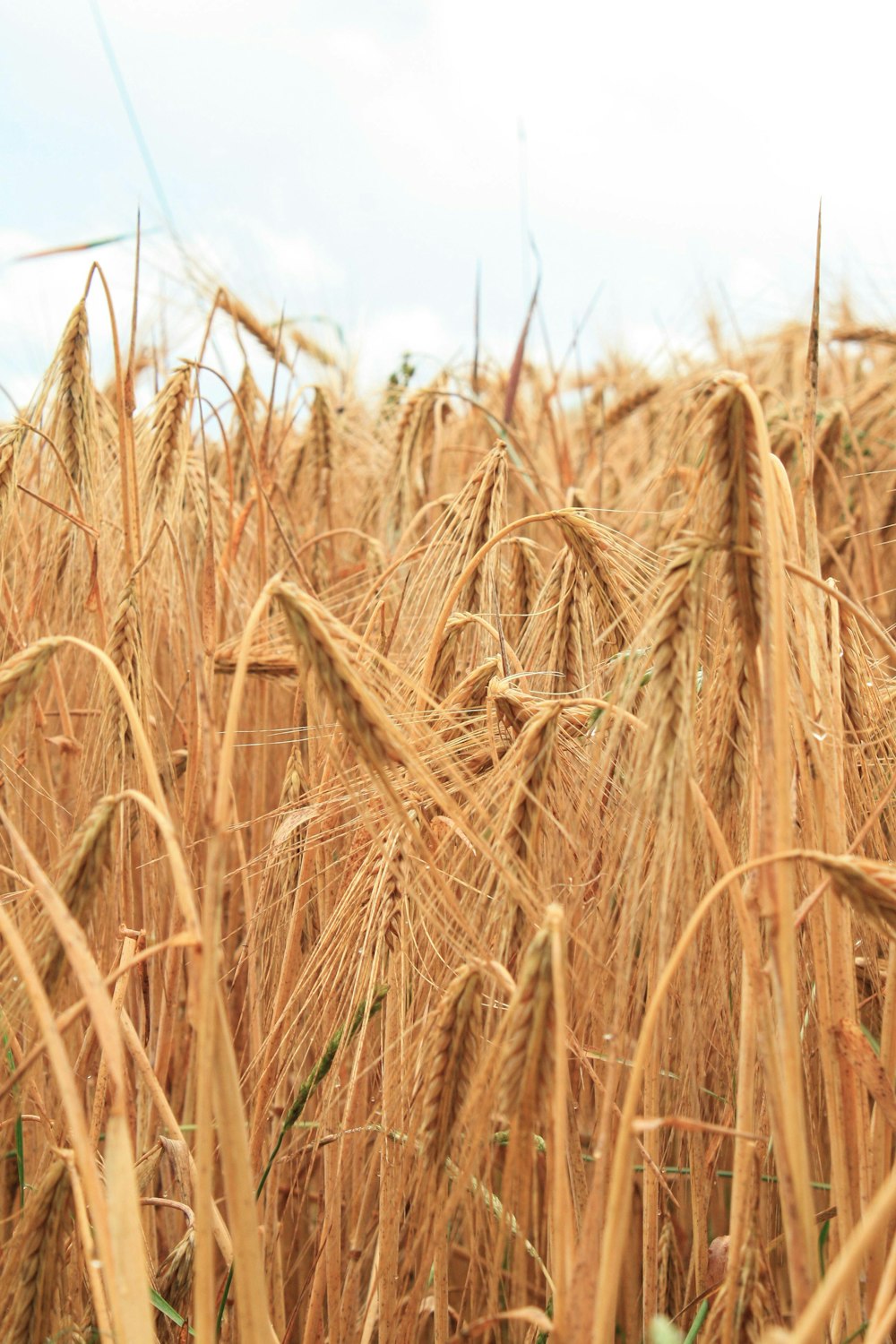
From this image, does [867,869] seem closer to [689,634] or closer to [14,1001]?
[689,634]

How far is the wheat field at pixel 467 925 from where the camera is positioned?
1.97ft

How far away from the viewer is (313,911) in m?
1.31

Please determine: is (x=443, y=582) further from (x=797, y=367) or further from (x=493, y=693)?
(x=797, y=367)

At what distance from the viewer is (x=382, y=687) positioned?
831 millimetres

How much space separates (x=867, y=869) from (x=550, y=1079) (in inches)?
9.3

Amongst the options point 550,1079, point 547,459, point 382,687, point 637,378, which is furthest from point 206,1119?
point 637,378

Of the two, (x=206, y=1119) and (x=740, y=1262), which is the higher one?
(x=206, y=1119)

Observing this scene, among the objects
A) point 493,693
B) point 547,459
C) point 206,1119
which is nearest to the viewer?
point 206,1119

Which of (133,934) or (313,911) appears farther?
(313,911)

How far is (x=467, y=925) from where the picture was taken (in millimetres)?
689

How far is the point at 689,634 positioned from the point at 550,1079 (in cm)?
30

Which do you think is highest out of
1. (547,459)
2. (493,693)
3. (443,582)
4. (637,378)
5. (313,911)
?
(637,378)

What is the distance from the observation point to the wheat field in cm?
60

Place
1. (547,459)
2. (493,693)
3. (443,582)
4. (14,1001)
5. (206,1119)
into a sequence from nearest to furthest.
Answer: (206,1119) → (14,1001) → (493,693) → (443,582) → (547,459)
